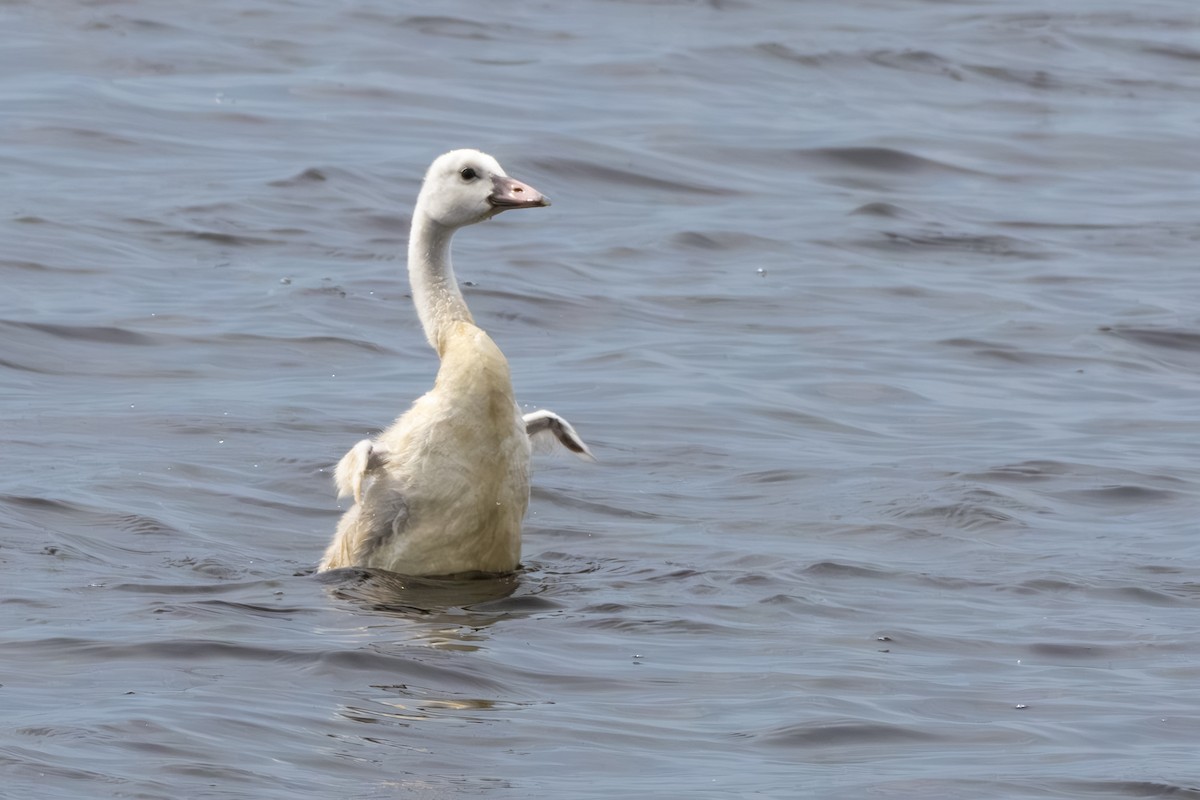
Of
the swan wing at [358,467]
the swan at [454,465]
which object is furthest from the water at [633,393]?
the swan wing at [358,467]

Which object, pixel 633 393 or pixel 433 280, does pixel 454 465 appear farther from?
pixel 633 393

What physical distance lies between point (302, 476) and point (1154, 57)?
15.3 metres

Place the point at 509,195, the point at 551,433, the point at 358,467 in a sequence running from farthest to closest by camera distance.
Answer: the point at 551,433 < the point at 509,195 < the point at 358,467

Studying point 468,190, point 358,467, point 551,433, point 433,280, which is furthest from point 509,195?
point 358,467

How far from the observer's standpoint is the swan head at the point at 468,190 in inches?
375

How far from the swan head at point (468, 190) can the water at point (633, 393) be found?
5.07 feet

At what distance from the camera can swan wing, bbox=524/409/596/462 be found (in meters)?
9.81

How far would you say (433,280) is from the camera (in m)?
9.69

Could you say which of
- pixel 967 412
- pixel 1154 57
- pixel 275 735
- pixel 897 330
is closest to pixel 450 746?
pixel 275 735

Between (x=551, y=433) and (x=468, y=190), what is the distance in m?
1.15

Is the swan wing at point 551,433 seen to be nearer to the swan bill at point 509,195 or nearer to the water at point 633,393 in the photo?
the water at point 633,393

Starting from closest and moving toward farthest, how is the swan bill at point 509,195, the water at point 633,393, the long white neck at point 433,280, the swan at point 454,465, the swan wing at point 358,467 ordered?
1. the water at point 633,393
2. the swan wing at point 358,467
3. the swan at point 454,465
4. the swan bill at point 509,195
5. the long white neck at point 433,280

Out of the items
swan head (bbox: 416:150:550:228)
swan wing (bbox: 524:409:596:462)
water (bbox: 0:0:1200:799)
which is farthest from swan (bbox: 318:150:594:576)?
swan wing (bbox: 524:409:596:462)

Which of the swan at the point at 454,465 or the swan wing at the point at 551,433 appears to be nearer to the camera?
the swan at the point at 454,465
